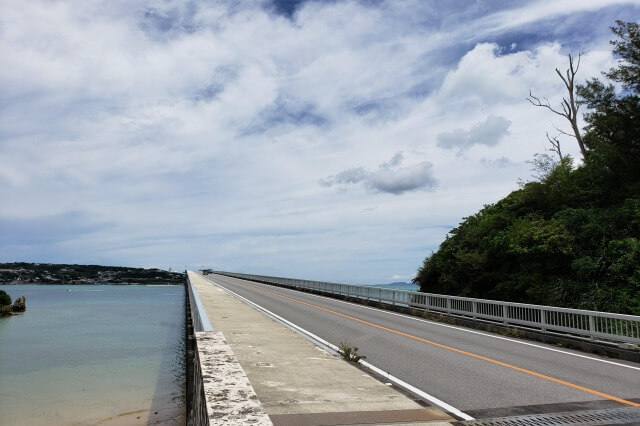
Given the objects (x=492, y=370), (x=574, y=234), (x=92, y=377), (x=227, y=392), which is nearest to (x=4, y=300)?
(x=92, y=377)

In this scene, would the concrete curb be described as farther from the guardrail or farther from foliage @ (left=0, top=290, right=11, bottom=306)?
foliage @ (left=0, top=290, right=11, bottom=306)

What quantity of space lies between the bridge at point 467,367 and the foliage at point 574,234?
5224mm

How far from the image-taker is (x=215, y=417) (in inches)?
147

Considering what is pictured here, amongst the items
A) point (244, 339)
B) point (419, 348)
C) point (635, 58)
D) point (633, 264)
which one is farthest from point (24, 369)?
point (635, 58)

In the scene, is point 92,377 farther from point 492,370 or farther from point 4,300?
point 4,300

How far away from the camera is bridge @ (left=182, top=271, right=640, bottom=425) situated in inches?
269

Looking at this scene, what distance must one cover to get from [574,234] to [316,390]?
2048 cm

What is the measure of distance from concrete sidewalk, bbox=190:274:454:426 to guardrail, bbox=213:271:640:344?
7.34 metres

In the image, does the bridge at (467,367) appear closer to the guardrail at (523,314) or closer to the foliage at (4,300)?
the guardrail at (523,314)

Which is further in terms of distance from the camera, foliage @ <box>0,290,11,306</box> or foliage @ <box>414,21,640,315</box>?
foliage @ <box>0,290,11,306</box>

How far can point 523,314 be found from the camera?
1692 centimetres

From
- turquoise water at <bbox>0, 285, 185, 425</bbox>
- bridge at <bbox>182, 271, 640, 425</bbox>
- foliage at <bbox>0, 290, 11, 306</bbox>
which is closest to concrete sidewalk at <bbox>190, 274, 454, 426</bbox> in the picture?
bridge at <bbox>182, 271, 640, 425</bbox>

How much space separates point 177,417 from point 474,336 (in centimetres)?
939

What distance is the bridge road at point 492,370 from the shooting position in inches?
302
